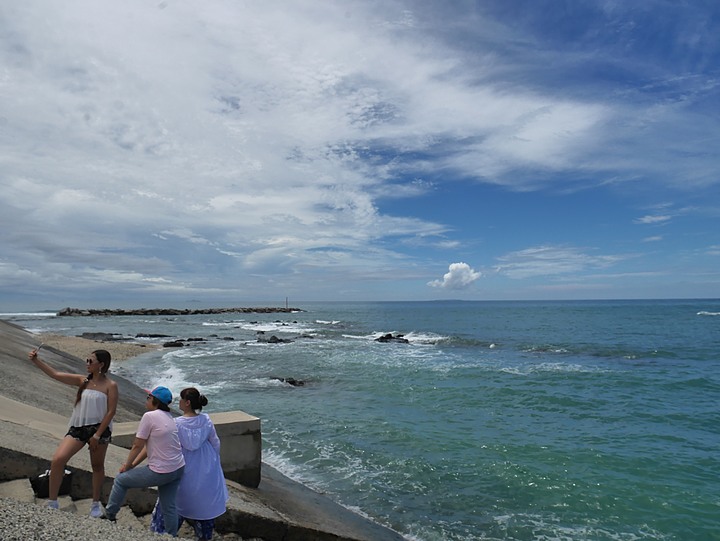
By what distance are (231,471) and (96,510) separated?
244cm

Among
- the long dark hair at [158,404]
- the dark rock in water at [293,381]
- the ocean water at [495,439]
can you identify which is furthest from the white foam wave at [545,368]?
the long dark hair at [158,404]

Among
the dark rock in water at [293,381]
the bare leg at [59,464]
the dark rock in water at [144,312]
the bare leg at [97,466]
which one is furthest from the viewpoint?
the dark rock in water at [144,312]

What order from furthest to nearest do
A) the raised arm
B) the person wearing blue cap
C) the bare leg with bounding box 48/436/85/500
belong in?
the raised arm → the bare leg with bounding box 48/436/85/500 → the person wearing blue cap

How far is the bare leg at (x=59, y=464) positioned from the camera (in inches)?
179

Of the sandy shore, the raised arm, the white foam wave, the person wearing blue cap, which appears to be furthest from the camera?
the sandy shore

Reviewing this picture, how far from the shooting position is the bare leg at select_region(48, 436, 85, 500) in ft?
14.9

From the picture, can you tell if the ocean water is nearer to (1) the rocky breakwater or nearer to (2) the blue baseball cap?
(2) the blue baseball cap

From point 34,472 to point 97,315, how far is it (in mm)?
104987

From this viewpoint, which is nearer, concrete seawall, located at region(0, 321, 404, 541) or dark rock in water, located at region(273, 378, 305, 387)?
concrete seawall, located at region(0, 321, 404, 541)

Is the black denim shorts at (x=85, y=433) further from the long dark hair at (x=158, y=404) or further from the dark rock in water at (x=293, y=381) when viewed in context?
the dark rock in water at (x=293, y=381)

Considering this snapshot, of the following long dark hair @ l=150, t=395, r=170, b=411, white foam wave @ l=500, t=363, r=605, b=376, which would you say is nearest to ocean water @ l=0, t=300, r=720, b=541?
white foam wave @ l=500, t=363, r=605, b=376

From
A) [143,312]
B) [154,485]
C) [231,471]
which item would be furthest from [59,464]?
[143,312]

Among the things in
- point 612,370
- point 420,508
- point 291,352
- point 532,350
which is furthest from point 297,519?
point 532,350

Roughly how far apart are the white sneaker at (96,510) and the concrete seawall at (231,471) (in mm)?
450
